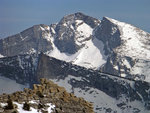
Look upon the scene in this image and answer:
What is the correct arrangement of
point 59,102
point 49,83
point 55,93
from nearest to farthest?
point 59,102 → point 55,93 → point 49,83

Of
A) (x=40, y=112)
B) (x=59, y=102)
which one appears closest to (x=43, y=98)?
(x=59, y=102)

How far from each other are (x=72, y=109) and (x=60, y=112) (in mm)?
4605

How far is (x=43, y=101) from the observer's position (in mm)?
74125

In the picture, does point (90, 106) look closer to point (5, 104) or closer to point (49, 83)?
point (49, 83)

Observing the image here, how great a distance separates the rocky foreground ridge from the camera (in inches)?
2645

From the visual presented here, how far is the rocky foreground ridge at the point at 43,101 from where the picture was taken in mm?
67188

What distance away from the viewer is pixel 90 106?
80438 mm

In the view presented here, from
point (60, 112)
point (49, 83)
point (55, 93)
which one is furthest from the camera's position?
point (49, 83)

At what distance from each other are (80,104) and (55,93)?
5.76 m

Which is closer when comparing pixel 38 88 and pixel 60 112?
pixel 60 112

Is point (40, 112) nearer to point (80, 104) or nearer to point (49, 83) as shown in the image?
point (80, 104)

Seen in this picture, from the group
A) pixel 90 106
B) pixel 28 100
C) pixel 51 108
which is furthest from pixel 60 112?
pixel 90 106

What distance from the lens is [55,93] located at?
267 feet

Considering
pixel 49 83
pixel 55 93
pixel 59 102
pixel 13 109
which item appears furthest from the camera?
pixel 49 83
